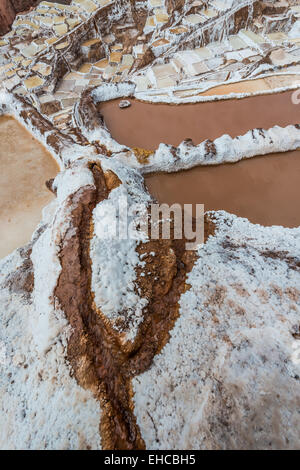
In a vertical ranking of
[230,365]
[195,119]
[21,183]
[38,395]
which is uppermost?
[195,119]

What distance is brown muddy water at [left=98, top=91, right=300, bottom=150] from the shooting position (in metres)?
4.30

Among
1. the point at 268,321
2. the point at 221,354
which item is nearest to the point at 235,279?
the point at 268,321

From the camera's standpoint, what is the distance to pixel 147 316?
81.5 inches

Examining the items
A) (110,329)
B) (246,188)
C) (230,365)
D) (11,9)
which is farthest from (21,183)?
(11,9)

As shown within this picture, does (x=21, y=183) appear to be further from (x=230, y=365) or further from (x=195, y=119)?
(x=230, y=365)

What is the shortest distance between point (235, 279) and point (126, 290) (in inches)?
37.5

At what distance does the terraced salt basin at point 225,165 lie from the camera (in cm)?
344

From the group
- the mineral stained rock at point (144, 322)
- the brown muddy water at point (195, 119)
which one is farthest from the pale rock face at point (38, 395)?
the brown muddy water at point (195, 119)

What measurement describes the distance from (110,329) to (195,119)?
3953 mm

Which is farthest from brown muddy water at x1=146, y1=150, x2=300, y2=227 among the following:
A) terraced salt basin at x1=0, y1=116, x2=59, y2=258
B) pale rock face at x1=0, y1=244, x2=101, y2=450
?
pale rock face at x1=0, y1=244, x2=101, y2=450

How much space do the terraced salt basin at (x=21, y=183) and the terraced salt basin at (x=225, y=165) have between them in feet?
4.50

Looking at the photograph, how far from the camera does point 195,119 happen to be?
4.53 metres

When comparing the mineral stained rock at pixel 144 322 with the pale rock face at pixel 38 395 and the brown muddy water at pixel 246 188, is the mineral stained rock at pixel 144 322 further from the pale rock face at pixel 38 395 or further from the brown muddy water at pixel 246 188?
the brown muddy water at pixel 246 188
